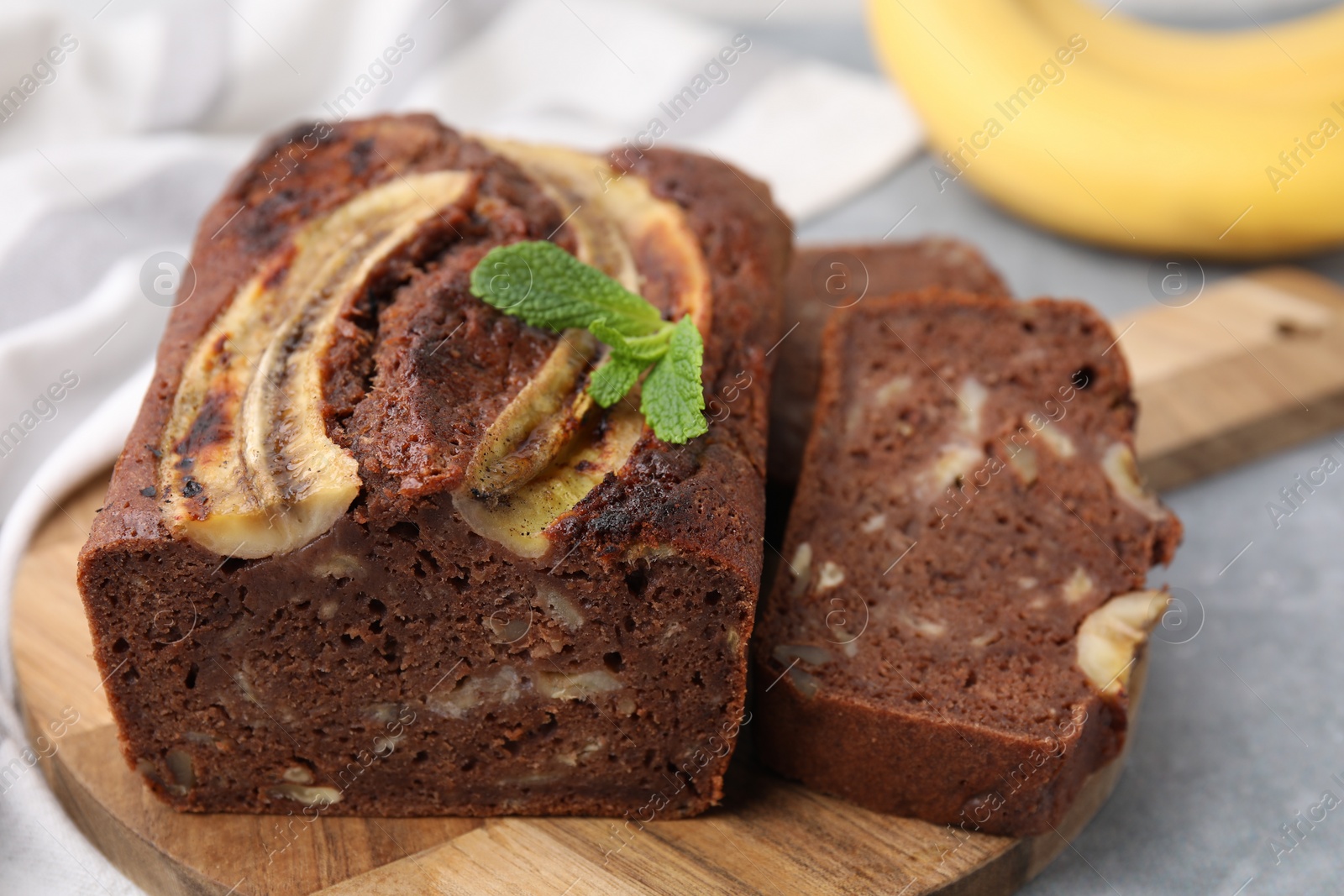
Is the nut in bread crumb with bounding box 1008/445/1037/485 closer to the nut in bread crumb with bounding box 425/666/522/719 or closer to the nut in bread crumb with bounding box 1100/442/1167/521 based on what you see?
the nut in bread crumb with bounding box 1100/442/1167/521

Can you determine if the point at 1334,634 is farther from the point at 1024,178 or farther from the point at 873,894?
the point at 1024,178

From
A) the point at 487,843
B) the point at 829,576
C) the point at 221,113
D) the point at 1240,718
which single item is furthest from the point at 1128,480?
the point at 221,113

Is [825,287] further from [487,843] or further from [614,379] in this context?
[487,843]

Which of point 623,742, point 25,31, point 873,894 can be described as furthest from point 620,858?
point 25,31

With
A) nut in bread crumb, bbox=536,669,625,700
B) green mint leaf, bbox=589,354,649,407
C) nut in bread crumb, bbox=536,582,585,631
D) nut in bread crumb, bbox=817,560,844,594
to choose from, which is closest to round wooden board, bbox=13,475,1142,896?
nut in bread crumb, bbox=536,669,625,700

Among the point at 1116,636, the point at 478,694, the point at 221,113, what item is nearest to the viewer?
the point at 478,694

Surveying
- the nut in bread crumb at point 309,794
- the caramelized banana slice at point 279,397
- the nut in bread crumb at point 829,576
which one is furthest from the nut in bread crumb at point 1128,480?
the nut in bread crumb at point 309,794

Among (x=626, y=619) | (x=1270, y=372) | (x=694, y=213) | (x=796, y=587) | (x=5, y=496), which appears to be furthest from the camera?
(x=1270, y=372)
